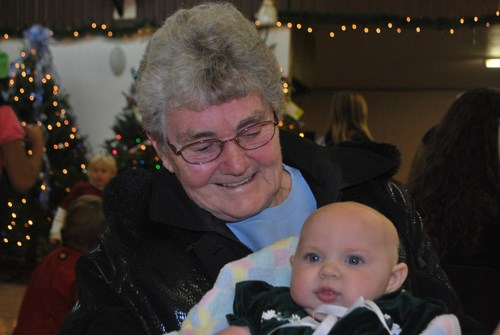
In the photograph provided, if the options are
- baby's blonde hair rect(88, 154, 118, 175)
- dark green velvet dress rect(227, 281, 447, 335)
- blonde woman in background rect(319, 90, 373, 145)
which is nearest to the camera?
dark green velvet dress rect(227, 281, 447, 335)

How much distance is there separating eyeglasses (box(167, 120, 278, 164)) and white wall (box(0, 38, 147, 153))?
911 cm

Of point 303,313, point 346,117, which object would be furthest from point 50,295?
point 346,117

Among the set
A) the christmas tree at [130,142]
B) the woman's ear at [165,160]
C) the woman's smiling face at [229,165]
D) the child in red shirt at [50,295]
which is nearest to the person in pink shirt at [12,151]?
the child in red shirt at [50,295]

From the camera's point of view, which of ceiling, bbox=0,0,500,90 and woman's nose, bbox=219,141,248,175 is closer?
woman's nose, bbox=219,141,248,175

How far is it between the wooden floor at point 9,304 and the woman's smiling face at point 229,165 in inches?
204

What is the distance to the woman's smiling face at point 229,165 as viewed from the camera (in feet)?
7.07

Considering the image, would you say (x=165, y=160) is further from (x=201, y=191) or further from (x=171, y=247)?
(x=171, y=247)

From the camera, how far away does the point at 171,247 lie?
7.09 feet

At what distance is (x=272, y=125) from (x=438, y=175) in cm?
162

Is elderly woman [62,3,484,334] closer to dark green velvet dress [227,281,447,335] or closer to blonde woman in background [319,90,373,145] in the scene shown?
dark green velvet dress [227,281,447,335]

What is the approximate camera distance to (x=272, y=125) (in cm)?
226

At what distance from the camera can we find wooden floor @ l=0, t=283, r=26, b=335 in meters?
7.13

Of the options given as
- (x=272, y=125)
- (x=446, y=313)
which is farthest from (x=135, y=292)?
(x=446, y=313)

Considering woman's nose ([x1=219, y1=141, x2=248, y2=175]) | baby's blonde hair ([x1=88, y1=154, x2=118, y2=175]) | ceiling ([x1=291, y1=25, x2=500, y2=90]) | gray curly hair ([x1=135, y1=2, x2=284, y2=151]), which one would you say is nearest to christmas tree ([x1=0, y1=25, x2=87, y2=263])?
baby's blonde hair ([x1=88, y1=154, x2=118, y2=175])
